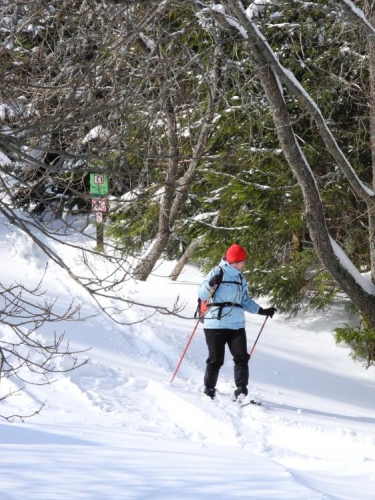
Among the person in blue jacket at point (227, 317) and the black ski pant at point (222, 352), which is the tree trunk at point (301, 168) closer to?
the person in blue jacket at point (227, 317)

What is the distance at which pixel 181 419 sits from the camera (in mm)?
7340

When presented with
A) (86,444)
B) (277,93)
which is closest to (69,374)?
(86,444)

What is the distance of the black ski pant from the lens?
817cm

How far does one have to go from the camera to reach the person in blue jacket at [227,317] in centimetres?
811

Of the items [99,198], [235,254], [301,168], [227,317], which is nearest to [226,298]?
[227,317]

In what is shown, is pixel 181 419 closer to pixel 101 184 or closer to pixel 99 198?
pixel 101 184

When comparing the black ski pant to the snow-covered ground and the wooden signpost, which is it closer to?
the snow-covered ground

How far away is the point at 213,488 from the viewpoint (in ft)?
15.0

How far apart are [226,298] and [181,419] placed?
57.7 inches

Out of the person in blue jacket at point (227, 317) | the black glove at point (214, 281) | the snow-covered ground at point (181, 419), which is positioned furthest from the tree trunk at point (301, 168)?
the black glove at point (214, 281)

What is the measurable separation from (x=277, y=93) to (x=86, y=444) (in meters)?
5.73

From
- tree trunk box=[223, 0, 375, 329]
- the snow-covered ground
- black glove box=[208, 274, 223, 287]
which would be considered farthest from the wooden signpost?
tree trunk box=[223, 0, 375, 329]

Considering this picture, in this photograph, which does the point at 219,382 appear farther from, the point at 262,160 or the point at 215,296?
the point at 262,160

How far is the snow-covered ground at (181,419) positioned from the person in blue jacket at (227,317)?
29 cm
